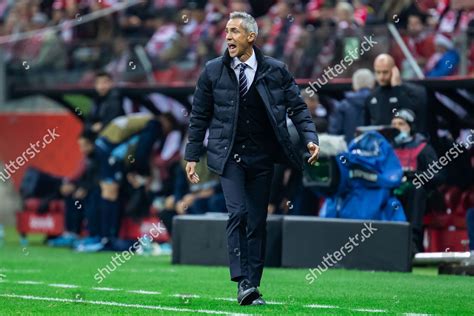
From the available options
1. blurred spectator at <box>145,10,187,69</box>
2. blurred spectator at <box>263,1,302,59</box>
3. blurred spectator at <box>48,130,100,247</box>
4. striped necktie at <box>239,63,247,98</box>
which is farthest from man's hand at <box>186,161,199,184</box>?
blurred spectator at <box>48,130,100,247</box>

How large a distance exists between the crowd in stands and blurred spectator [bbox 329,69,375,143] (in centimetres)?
28

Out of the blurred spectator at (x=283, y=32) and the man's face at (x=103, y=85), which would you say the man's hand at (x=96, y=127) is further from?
the blurred spectator at (x=283, y=32)

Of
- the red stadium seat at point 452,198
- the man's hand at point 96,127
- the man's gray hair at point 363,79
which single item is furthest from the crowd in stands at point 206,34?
the red stadium seat at point 452,198

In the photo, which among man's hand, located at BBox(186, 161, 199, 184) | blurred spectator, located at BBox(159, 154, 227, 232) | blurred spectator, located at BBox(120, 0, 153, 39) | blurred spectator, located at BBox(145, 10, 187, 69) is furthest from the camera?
blurred spectator, located at BBox(120, 0, 153, 39)

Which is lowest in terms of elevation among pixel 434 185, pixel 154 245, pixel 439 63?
pixel 154 245

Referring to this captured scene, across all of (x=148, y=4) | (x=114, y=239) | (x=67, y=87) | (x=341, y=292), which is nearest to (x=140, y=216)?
(x=114, y=239)

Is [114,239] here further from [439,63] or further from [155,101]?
[439,63]

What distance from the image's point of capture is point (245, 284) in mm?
10656

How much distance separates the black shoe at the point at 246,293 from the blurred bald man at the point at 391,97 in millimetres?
6218

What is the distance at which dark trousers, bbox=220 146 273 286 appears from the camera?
1073 centimetres

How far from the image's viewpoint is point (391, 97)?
54.4 ft

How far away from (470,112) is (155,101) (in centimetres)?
598

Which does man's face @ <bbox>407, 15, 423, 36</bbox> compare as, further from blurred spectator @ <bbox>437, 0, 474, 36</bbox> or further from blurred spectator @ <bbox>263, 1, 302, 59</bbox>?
blurred spectator @ <bbox>263, 1, 302, 59</bbox>

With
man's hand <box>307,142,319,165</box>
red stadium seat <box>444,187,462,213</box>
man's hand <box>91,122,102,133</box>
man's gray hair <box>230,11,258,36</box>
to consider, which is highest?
man's gray hair <box>230,11,258,36</box>
